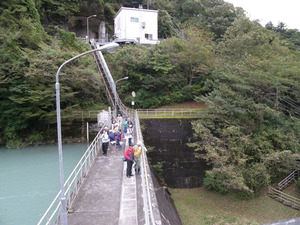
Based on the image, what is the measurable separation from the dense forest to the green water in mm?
2523

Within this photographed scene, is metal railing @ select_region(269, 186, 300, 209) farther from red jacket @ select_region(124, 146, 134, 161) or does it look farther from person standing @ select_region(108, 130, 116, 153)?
red jacket @ select_region(124, 146, 134, 161)

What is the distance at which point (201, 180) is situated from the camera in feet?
61.8

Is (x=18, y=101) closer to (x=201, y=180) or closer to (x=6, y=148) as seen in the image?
(x=6, y=148)

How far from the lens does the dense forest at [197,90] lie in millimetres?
16953

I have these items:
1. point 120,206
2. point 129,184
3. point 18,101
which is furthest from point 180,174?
point 18,101

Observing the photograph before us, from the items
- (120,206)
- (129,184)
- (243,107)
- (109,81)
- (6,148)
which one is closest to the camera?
(120,206)

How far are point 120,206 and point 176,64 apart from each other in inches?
798

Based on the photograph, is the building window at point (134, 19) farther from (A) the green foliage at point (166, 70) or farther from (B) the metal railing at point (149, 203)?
(B) the metal railing at point (149, 203)

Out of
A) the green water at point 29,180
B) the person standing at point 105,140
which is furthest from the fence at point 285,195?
the green water at point 29,180

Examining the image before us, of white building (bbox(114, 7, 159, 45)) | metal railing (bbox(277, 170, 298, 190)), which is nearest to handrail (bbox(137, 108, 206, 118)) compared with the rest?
metal railing (bbox(277, 170, 298, 190))

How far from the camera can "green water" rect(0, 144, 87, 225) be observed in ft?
35.9

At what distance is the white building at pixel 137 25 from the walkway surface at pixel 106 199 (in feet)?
87.2

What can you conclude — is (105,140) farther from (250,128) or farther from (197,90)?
(197,90)

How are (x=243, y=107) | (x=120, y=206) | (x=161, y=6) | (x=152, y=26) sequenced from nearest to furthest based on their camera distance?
(x=120, y=206) < (x=243, y=107) < (x=152, y=26) < (x=161, y=6)
